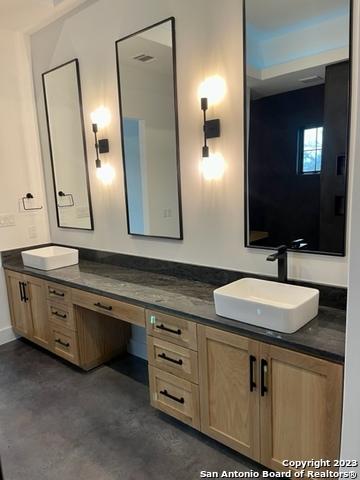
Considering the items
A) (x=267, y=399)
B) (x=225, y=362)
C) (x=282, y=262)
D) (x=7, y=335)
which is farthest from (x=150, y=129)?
(x=7, y=335)

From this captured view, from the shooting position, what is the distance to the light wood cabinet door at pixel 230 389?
69.4 inches

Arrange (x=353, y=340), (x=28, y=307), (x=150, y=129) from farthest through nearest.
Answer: (x=28, y=307) → (x=150, y=129) → (x=353, y=340)

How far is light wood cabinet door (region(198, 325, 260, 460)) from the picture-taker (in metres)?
1.76

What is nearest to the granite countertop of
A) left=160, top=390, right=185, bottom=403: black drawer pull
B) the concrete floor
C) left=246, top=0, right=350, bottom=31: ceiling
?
left=160, top=390, right=185, bottom=403: black drawer pull

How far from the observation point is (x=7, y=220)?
3455 millimetres

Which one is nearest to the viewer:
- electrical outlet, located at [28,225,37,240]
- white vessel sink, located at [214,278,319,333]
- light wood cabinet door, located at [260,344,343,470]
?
light wood cabinet door, located at [260,344,343,470]

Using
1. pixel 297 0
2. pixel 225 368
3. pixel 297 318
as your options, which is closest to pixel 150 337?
pixel 225 368

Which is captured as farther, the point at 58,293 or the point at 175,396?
the point at 58,293

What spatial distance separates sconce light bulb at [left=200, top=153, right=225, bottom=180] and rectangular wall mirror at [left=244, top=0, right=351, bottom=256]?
19cm

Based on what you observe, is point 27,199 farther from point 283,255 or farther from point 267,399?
point 267,399

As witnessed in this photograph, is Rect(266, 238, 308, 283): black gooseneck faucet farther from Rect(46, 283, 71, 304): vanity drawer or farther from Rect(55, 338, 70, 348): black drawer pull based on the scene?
Rect(55, 338, 70, 348): black drawer pull

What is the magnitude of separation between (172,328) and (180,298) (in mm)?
219

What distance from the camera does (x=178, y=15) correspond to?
2.34m

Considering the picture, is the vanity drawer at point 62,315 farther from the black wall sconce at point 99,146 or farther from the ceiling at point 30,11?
the ceiling at point 30,11
